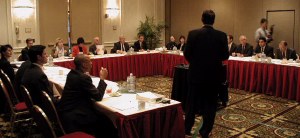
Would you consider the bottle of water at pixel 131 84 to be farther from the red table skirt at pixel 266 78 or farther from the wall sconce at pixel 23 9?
the wall sconce at pixel 23 9

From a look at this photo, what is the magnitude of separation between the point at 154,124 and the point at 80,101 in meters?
0.76

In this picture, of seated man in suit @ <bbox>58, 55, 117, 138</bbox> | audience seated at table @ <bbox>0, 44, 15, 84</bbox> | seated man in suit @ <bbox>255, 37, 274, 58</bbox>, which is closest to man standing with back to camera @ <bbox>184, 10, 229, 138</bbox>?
seated man in suit @ <bbox>58, 55, 117, 138</bbox>

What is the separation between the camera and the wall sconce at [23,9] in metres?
8.77

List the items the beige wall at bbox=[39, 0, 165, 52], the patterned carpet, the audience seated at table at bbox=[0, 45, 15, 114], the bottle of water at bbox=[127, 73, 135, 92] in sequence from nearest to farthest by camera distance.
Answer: the bottle of water at bbox=[127, 73, 135, 92] < the patterned carpet < the audience seated at table at bbox=[0, 45, 15, 114] < the beige wall at bbox=[39, 0, 165, 52]

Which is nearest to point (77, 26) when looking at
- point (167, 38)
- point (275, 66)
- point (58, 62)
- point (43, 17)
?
point (43, 17)

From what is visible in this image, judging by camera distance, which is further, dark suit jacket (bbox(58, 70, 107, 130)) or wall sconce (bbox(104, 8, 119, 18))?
wall sconce (bbox(104, 8, 119, 18))

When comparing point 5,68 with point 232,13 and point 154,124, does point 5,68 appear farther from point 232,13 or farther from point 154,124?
point 232,13

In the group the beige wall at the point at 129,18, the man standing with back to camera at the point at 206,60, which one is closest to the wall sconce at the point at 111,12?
the beige wall at the point at 129,18

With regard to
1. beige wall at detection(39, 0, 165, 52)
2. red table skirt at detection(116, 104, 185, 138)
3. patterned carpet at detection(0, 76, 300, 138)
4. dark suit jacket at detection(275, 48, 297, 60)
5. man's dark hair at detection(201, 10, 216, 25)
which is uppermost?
beige wall at detection(39, 0, 165, 52)

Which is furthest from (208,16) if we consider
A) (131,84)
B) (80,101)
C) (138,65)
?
(138,65)

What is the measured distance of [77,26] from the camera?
9.99 metres

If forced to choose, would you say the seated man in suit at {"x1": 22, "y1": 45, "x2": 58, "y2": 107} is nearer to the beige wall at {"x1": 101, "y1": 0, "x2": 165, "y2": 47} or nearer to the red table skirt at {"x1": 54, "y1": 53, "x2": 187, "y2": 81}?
the red table skirt at {"x1": 54, "y1": 53, "x2": 187, "y2": 81}

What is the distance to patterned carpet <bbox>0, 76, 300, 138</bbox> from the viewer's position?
176 inches

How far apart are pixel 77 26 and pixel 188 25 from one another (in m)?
4.01
